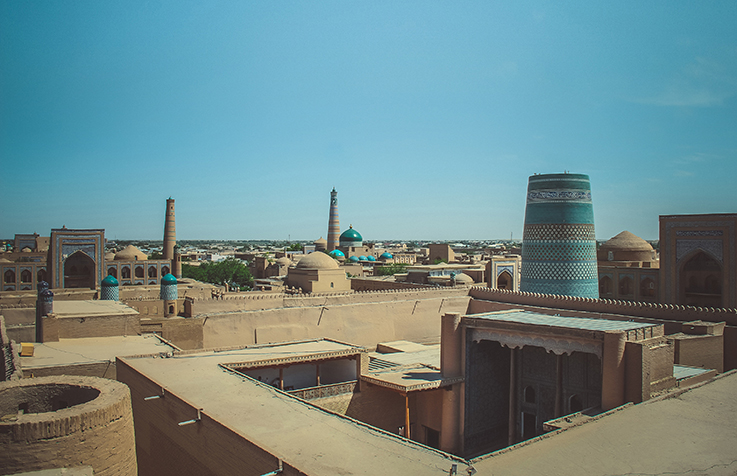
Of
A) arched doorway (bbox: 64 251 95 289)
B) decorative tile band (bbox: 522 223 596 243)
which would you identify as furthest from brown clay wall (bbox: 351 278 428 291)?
arched doorway (bbox: 64 251 95 289)

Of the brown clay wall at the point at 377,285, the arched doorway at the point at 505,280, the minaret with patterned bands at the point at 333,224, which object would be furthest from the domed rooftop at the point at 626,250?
the minaret with patterned bands at the point at 333,224

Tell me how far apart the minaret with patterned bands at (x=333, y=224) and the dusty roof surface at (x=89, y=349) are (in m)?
35.1

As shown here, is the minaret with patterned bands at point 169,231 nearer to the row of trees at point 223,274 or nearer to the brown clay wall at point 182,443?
the row of trees at point 223,274

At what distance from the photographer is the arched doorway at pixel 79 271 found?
25.7 metres

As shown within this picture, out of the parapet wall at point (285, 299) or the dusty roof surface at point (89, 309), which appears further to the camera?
the parapet wall at point (285, 299)

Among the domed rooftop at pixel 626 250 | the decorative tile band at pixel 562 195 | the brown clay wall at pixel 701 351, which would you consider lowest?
the brown clay wall at pixel 701 351

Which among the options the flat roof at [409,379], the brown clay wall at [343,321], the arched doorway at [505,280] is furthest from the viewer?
the arched doorway at [505,280]

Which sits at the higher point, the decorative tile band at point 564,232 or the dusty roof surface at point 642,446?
the decorative tile band at point 564,232

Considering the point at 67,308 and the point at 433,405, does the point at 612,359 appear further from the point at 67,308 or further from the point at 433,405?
the point at 67,308

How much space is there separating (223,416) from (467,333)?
6042mm

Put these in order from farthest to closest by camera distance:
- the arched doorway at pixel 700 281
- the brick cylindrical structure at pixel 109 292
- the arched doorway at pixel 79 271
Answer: the arched doorway at pixel 79 271, the brick cylindrical structure at pixel 109 292, the arched doorway at pixel 700 281

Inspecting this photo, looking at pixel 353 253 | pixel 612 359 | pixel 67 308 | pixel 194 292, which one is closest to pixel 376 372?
pixel 612 359

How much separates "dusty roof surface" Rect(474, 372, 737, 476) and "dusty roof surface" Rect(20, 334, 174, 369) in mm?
7658

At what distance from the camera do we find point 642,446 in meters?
6.68
